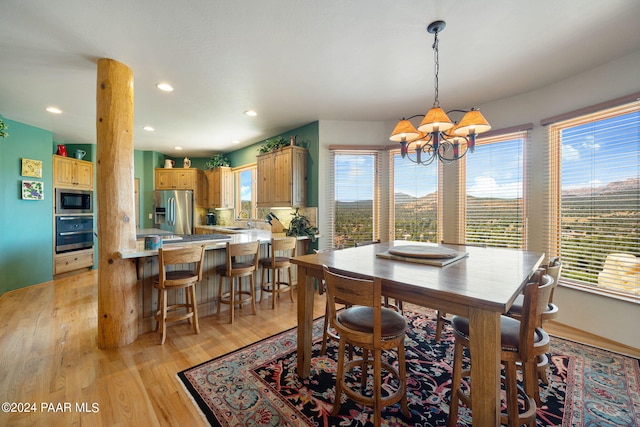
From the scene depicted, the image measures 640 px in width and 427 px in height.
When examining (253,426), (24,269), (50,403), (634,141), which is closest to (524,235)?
(634,141)

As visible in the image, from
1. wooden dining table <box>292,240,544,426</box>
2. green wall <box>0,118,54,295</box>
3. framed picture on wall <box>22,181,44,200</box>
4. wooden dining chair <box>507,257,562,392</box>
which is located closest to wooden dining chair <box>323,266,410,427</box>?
wooden dining table <box>292,240,544,426</box>

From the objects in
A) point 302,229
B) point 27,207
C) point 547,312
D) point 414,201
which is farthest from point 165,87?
point 547,312

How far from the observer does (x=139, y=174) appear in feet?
20.5

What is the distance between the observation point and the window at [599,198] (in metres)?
2.42

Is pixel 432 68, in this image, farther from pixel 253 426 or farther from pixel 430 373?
pixel 253 426

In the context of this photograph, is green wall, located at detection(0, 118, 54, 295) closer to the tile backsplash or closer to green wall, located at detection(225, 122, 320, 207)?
the tile backsplash

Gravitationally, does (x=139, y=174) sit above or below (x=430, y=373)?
above

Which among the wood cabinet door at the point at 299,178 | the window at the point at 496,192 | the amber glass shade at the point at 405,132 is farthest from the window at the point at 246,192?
the window at the point at 496,192

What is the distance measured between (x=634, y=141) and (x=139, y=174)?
823 cm

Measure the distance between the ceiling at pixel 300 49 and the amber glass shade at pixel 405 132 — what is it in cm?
69

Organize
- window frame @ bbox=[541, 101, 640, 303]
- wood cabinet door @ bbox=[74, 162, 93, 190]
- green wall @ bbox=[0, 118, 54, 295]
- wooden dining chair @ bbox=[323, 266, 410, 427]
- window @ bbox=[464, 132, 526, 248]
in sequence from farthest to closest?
1. wood cabinet door @ bbox=[74, 162, 93, 190]
2. green wall @ bbox=[0, 118, 54, 295]
3. window @ bbox=[464, 132, 526, 248]
4. window frame @ bbox=[541, 101, 640, 303]
5. wooden dining chair @ bbox=[323, 266, 410, 427]

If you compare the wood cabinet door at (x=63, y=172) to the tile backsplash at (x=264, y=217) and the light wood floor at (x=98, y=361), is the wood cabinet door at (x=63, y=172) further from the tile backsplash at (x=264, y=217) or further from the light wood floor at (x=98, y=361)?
the tile backsplash at (x=264, y=217)

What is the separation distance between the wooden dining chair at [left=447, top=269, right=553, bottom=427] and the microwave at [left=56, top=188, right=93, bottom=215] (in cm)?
640

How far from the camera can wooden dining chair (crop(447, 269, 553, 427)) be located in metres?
1.23
